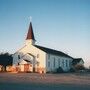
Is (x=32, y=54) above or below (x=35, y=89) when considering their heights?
above

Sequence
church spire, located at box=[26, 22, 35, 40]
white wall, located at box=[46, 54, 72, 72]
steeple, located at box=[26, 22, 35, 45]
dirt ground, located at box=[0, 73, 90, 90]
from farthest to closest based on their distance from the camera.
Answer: church spire, located at box=[26, 22, 35, 40]
steeple, located at box=[26, 22, 35, 45]
white wall, located at box=[46, 54, 72, 72]
dirt ground, located at box=[0, 73, 90, 90]

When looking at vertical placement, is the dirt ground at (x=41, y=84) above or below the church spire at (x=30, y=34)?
below

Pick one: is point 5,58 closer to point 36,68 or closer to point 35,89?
point 36,68

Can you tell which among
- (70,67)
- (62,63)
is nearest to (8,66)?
(62,63)

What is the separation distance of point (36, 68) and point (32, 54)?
4097 mm

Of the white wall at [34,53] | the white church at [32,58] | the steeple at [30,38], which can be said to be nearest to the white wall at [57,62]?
the white church at [32,58]

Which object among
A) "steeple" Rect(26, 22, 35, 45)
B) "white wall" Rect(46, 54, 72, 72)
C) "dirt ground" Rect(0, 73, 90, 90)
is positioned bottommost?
"dirt ground" Rect(0, 73, 90, 90)

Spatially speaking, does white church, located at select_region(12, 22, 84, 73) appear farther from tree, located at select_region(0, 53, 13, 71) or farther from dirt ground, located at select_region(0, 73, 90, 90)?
dirt ground, located at select_region(0, 73, 90, 90)

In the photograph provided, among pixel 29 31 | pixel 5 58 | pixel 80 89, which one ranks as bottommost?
pixel 80 89

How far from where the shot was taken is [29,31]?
66.6 m

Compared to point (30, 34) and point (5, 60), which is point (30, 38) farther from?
point (5, 60)

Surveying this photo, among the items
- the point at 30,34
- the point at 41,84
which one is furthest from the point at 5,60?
the point at 41,84

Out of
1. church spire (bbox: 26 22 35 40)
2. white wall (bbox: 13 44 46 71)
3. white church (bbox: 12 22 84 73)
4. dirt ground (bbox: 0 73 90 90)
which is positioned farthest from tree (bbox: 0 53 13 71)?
dirt ground (bbox: 0 73 90 90)

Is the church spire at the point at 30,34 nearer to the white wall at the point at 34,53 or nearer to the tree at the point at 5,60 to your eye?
the white wall at the point at 34,53
